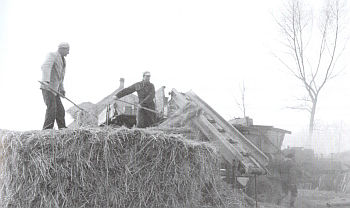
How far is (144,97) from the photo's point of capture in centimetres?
701

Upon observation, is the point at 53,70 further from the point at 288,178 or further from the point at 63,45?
the point at 288,178

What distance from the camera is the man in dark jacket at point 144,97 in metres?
6.66

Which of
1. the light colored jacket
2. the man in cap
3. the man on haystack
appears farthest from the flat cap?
the man on haystack

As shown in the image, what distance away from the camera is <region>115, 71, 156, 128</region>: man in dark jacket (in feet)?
21.9

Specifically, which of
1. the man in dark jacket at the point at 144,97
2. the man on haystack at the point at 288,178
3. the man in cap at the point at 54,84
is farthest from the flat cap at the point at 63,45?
the man on haystack at the point at 288,178

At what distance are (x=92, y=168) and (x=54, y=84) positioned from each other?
8.50ft

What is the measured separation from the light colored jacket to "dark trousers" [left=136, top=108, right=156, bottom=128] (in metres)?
1.76

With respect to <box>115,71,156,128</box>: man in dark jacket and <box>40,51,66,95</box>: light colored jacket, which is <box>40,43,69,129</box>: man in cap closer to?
<box>40,51,66,95</box>: light colored jacket

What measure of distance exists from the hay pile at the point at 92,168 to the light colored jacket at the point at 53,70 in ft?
6.43

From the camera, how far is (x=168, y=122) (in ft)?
19.5

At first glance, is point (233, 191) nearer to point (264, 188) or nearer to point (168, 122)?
point (168, 122)

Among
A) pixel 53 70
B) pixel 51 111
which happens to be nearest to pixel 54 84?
pixel 53 70

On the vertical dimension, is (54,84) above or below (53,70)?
below

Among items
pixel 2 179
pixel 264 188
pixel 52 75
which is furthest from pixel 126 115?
pixel 264 188
